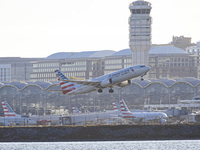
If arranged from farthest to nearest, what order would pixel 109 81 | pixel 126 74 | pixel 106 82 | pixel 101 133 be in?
pixel 101 133, pixel 106 82, pixel 109 81, pixel 126 74

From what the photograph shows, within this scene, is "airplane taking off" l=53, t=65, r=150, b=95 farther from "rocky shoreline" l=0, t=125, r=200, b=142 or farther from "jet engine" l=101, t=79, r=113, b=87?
"rocky shoreline" l=0, t=125, r=200, b=142

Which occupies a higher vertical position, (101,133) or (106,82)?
(106,82)

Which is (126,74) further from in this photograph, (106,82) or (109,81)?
(106,82)

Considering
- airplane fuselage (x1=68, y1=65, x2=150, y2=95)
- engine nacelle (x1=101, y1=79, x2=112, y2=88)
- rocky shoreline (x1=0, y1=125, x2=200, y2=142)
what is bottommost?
rocky shoreline (x1=0, y1=125, x2=200, y2=142)

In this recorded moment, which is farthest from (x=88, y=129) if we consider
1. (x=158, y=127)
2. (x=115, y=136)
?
(x=158, y=127)

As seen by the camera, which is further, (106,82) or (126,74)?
(106,82)

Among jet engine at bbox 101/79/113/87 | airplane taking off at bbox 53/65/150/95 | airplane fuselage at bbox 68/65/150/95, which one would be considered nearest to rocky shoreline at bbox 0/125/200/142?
airplane taking off at bbox 53/65/150/95

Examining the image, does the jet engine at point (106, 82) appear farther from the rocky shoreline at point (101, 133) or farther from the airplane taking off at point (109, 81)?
the rocky shoreline at point (101, 133)

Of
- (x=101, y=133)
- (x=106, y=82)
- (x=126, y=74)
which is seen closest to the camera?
(x=126, y=74)

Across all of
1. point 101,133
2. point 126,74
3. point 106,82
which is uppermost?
point 126,74

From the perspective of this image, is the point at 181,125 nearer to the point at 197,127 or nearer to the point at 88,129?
the point at 197,127

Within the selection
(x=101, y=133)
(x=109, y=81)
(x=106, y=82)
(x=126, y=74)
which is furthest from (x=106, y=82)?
(x=101, y=133)

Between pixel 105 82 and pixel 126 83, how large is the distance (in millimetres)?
5979

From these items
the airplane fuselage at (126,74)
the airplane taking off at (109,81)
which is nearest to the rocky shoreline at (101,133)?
the airplane taking off at (109,81)
